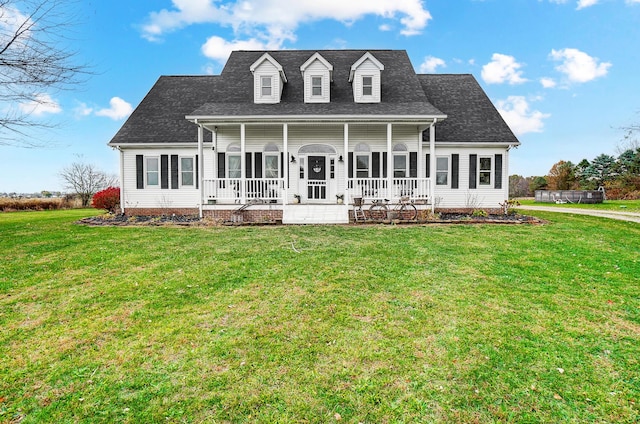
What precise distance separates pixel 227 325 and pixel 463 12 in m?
18.4

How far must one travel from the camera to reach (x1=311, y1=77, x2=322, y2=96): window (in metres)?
15.0

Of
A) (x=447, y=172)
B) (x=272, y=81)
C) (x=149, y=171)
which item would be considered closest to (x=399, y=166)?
(x=447, y=172)

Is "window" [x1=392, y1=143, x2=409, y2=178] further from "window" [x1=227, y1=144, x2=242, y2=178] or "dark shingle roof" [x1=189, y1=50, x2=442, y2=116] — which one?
"window" [x1=227, y1=144, x2=242, y2=178]

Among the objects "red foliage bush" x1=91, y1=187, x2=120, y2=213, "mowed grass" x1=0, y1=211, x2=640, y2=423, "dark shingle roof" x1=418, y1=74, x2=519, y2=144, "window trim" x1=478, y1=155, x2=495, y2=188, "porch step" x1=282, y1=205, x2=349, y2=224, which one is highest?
"dark shingle roof" x1=418, y1=74, x2=519, y2=144

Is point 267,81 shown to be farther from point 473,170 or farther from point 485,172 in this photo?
point 485,172

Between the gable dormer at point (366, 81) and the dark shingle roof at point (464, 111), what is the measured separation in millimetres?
3075

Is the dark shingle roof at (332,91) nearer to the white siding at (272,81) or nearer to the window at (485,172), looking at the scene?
the white siding at (272,81)

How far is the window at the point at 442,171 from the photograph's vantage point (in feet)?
50.1

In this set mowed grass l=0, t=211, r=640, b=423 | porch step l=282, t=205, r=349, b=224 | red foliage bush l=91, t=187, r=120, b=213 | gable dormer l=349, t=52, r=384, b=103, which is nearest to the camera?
mowed grass l=0, t=211, r=640, b=423

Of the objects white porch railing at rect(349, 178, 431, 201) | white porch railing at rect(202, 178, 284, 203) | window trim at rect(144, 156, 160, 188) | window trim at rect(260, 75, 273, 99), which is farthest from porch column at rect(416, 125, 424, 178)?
window trim at rect(144, 156, 160, 188)

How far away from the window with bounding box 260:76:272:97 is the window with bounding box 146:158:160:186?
5.86m

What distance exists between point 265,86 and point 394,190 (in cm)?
738

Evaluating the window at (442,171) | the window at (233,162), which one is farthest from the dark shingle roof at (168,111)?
the window at (442,171)

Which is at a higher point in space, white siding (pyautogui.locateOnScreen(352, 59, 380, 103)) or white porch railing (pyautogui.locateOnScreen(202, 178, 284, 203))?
white siding (pyautogui.locateOnScreen(352, 59, 380, 103))
